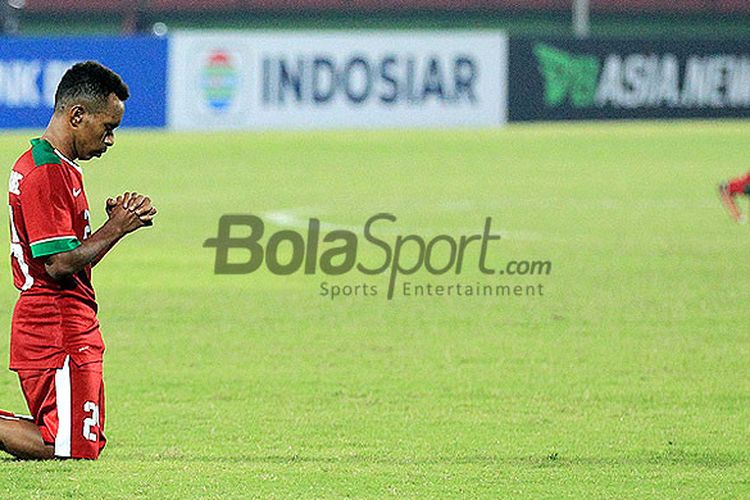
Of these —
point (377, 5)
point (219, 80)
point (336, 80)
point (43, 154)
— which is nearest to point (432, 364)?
point (43, 154)

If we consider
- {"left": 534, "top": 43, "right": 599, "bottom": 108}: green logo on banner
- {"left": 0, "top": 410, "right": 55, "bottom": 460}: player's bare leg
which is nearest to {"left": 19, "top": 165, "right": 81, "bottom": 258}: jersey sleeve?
{"left": 0, "top": 410, "right": 55, "bottom": 460}: player's bare leg

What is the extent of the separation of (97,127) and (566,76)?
101 ft

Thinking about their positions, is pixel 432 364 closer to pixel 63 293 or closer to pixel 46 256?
pixel 63 293

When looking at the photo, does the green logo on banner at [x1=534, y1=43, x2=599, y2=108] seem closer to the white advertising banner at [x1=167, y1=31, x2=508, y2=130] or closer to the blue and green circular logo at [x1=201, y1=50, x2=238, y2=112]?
the white advertising banner at [x1=167, y1=31, x2=508, y2=130]

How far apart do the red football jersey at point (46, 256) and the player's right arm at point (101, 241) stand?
42 millimetres

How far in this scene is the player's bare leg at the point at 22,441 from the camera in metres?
7.09

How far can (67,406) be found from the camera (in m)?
7.08

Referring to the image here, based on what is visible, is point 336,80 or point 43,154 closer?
point 43,154

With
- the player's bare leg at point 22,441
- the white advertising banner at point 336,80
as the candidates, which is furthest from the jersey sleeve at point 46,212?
the white advertising banner at point 336,80

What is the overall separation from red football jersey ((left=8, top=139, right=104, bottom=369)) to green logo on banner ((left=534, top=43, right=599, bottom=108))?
30110 millimetres

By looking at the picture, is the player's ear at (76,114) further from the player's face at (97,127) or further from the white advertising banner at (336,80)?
the white advertising banner at (336,80)

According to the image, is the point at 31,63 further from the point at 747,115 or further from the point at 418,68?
the point at 747,115

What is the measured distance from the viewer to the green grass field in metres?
7.01
